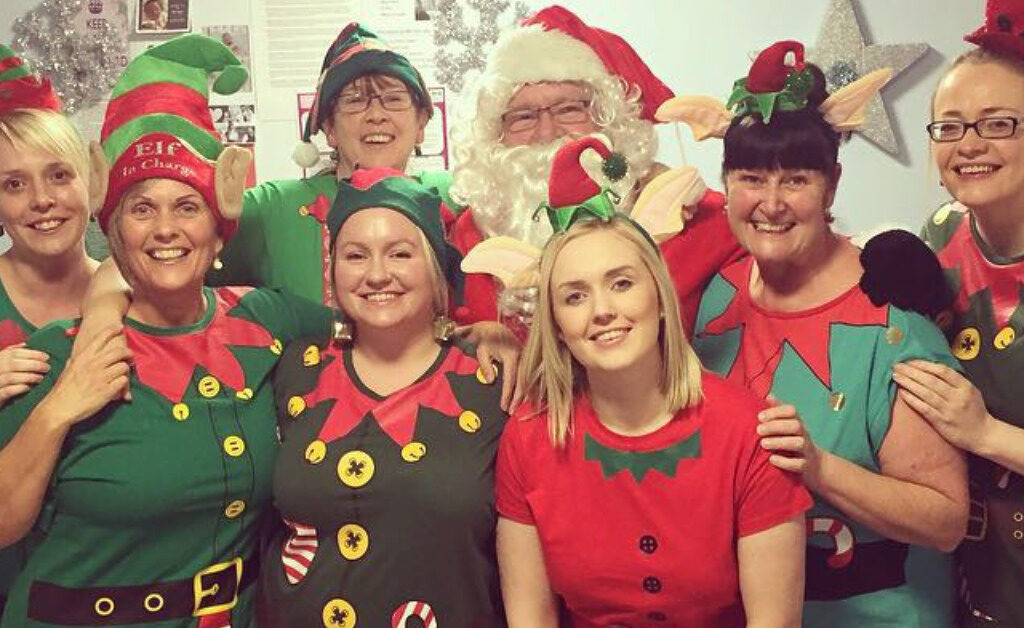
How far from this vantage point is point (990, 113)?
2.20 metres

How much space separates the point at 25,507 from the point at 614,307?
4.43 ft

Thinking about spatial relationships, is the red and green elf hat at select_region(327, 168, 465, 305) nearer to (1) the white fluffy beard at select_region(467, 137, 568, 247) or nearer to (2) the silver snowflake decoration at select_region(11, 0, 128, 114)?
(1) the white fluffy beard at select_region(467, 137, 568, 247)

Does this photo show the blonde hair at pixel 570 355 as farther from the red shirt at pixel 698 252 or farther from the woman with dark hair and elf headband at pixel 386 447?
the red shirt at pixel 698 252

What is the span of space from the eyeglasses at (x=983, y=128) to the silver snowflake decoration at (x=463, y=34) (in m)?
2.59

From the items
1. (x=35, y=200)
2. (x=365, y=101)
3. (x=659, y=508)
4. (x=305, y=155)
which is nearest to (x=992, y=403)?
(x=659, y=508)

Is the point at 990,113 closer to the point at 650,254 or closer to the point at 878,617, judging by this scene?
the point at 650,254

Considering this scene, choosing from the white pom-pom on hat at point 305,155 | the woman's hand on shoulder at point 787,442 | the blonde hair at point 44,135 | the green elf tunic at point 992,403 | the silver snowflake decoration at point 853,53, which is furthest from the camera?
the silver snowflake decoration at point 853,53

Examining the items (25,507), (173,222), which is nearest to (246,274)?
(173,222)

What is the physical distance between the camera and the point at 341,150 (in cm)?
319

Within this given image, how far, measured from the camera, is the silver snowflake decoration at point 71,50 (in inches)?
176

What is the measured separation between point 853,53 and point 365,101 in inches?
94.8

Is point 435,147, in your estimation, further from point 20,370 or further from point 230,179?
point 20,370

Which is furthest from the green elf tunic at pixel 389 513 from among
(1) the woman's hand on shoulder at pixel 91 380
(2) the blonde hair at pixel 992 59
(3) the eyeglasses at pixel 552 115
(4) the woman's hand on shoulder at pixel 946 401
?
(2) the blonde hair at pixel 992 59

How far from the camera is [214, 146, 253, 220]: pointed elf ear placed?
2307mm
